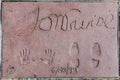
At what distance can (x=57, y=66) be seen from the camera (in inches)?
60.2

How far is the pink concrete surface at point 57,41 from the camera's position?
153 centimetres

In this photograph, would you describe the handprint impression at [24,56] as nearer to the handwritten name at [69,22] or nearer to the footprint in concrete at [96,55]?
the handwritten name at [69,22]

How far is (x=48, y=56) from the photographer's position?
1.53 m

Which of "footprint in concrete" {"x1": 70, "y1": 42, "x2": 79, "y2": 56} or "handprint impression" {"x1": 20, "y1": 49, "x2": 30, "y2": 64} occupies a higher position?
"footprint in concrete" {"x1": 70, "y1": 42, "x2": 79, "y2": 56}

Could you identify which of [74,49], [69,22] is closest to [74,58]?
[74,49]

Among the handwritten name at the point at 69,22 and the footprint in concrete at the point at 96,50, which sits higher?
the handwritten name at the point at 69,22

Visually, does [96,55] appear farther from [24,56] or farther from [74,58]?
[24,56]

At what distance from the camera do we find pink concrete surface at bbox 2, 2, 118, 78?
1534mm

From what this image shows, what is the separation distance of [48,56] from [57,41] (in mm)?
73

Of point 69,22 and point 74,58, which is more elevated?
point 69,22

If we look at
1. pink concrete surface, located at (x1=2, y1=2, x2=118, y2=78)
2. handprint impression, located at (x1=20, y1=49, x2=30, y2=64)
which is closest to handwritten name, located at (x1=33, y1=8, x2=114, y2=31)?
pink concrete surface, located at (x1=2, y1=2, x2=118, y2=78)

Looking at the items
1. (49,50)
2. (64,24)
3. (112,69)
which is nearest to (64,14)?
(64,24)

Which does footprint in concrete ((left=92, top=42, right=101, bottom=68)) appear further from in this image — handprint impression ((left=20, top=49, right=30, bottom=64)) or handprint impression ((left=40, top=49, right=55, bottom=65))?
handprint impression ((left=20, top=49, right=30, bottom=64))

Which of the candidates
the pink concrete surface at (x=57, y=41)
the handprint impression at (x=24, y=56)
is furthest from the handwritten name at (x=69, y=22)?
the handprint impression at (x=24, y=56)
